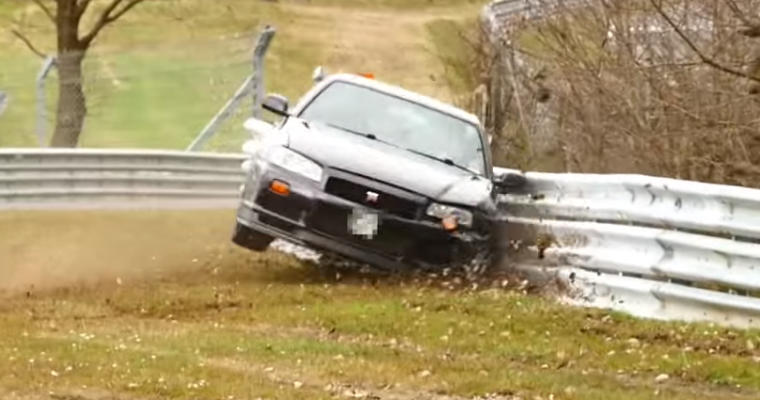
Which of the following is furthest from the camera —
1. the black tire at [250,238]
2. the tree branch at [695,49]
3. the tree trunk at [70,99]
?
the tree trunk at [70,99]

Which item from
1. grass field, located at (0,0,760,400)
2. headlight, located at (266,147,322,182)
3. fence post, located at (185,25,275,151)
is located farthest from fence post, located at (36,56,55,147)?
headlight, located at (266,147,322,182)

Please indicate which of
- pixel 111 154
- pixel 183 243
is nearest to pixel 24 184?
pixel 111 154

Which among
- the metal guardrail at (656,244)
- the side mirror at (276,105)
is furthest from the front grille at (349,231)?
the side mirror at (276,105)

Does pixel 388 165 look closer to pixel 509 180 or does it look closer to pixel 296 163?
pixel 296 163

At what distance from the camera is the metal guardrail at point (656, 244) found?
30.2 ft

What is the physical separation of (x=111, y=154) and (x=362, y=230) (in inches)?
345

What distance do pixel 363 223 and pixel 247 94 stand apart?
32.8 ft

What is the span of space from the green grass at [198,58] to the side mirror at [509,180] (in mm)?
8867

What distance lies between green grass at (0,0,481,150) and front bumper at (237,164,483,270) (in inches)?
371

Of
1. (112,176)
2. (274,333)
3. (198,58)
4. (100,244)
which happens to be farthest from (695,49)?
(198,58)

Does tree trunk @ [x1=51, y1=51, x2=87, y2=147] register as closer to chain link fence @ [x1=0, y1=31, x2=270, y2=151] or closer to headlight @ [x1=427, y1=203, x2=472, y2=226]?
chain link fence @ [x1=0, y1=31, x2=270, y2=151]

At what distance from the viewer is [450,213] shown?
11.5m

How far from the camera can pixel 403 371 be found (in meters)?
7.70

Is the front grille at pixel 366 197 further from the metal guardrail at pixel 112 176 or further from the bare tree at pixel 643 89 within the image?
the metal guardrail at pixel 112 176
